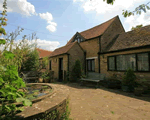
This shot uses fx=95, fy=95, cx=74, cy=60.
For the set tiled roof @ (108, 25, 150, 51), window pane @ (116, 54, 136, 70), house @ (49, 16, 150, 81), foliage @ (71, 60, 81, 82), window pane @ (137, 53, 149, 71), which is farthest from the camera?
foliage @ (71, 60, 81, 82)

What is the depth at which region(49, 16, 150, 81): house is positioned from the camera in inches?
301

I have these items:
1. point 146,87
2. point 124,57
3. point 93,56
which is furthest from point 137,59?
point 93,56

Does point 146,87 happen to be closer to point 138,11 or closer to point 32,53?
point 138,11

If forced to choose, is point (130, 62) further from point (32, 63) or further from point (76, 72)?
point (32, 63)

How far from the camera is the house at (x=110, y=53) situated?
7.65 metres

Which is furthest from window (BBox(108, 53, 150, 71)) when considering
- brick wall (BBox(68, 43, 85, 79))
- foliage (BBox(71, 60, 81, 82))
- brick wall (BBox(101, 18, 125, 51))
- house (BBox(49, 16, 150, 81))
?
brick wall (BBox(68, 43, 85, 79))

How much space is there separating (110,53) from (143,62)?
2.97 m

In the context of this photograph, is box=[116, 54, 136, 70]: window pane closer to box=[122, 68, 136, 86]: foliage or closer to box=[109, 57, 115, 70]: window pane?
box=[109, 57, 115, 70]: window pane

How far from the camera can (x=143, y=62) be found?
7383 millimetres

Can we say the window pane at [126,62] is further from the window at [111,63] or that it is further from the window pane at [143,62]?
the window at [111,63]

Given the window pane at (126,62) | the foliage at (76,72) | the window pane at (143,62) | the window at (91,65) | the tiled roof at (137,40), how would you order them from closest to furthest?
the window pane at (143,62), the tiled roof at (137,40), the window pane at (126,62), the foliage at (76,72), the window at (91,65)

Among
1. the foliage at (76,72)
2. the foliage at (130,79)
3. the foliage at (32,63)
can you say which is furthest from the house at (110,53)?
the foliage at (32,63)

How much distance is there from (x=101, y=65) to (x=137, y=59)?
11.9 ft

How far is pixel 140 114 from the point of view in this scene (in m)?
3.57
